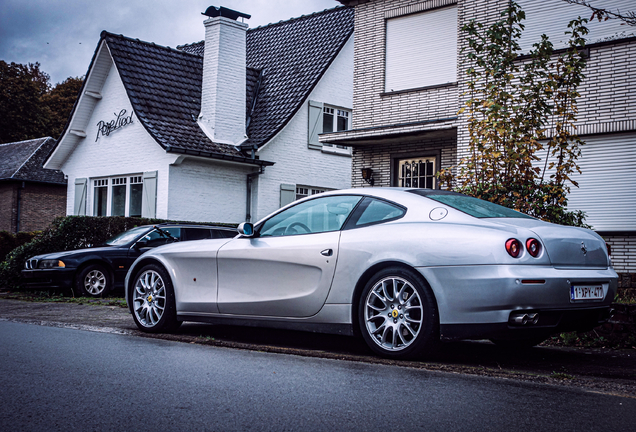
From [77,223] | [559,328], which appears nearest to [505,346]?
[559,328]

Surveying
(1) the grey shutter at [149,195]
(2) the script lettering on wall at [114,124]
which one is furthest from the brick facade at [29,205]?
(1) the grey shutter at [149,195]

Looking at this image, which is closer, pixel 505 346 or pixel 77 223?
pixel 505 346

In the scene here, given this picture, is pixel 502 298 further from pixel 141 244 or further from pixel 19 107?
pixel 19 107

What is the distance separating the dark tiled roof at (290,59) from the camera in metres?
22.3

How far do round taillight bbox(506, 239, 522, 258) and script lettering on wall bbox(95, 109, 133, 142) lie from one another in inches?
690

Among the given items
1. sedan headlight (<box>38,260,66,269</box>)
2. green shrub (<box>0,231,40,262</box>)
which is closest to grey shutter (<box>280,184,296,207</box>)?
green shrub (<box>0,231,40,262</box>)

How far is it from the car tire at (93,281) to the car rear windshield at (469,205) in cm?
907

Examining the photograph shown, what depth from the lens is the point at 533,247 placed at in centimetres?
509

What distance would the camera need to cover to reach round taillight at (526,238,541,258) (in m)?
5.07

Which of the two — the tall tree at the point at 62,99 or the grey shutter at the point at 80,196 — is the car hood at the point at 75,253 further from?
the tall tree at the point at 62,99

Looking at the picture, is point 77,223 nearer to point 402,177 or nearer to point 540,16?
point 402,177

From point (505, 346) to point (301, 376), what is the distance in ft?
8.17

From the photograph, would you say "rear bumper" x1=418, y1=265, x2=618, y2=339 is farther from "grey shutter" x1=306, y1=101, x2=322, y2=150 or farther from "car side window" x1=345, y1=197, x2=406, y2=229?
"grey shutter" x1=306, y1=101, x2=322, y2=150

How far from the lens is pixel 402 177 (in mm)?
16234
